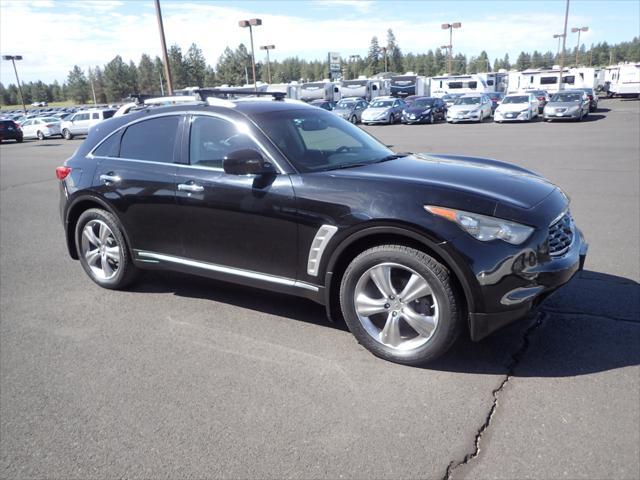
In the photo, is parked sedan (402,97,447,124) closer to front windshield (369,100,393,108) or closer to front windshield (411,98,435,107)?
front windshield (411,98,435,107)

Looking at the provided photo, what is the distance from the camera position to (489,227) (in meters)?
3.20

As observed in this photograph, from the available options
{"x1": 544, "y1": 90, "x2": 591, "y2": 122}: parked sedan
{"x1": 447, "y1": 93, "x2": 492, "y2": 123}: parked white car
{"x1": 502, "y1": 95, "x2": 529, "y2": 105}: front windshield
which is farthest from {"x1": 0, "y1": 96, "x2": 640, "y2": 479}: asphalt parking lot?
{"x1": 447, "y1": 93, "x2": 492, "y2": 123}: parked white car

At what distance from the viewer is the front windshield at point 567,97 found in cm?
2803

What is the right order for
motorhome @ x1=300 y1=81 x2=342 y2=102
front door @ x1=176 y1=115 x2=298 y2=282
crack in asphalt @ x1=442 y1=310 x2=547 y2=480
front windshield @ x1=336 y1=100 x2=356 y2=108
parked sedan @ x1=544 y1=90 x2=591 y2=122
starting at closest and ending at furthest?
1. crack in asphalt @ x1=442 y1=310 x2=547 y2=480
2. front door @ x1=176 y1=115 x2=298 y2=282
3. parked sedan @ x1=544 y1=90 x2=591 y2=122
4. front windshield @ x1=336 y1=100 x2=356 y2=108
5. motorhome @ x1=300 y1=81 x2=342 y2=102

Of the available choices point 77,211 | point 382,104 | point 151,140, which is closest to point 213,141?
point 151,140

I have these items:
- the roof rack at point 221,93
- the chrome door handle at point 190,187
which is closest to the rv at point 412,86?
the roof rack at point 221,93

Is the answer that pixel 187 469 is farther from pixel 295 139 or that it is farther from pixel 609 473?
pixel 295 139

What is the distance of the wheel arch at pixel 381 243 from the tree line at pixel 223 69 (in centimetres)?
9681

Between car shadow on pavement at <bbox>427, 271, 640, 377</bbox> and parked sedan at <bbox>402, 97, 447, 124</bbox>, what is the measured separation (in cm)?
2931

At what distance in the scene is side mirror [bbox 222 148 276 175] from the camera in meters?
3.72

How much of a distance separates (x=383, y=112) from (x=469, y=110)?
5117mm

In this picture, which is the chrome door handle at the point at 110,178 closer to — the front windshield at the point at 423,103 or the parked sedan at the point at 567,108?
the parked sedan at the point at 567,108

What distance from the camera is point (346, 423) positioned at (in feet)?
9.64

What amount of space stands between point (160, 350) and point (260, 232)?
112cm
